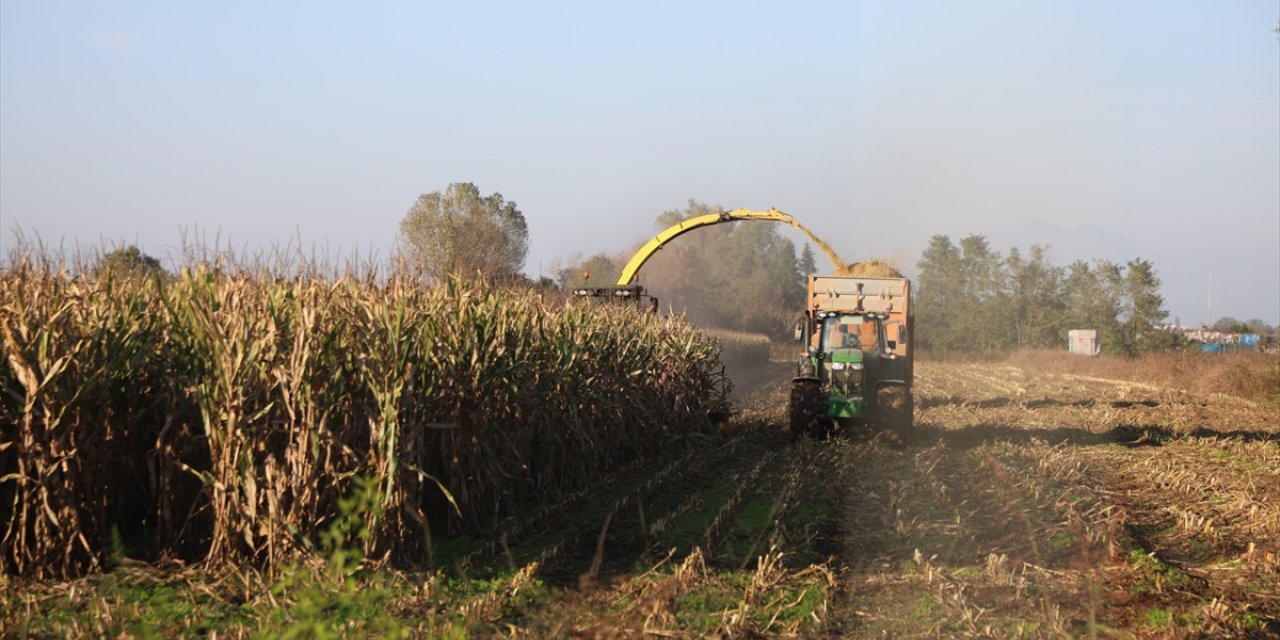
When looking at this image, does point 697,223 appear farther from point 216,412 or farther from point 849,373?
point 216,412

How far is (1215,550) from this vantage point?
933 centimetres

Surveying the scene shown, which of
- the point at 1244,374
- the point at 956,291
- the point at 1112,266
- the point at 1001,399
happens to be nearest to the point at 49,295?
the point at 1001,399

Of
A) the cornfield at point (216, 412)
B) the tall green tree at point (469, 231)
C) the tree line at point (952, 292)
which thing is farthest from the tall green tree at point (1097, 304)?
the cornfield at point (216, 412)

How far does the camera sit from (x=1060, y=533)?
32.4ft

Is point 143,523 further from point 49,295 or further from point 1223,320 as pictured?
point 1223,320

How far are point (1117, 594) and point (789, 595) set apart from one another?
235 cm

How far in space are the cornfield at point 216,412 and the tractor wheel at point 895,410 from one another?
9.58m

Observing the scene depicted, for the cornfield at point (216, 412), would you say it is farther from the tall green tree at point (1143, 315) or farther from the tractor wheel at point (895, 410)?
the tall green tree at point (1143, 315)

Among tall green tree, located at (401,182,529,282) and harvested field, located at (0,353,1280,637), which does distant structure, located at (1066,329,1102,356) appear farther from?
harvested field, located at (0,353,1280,637)

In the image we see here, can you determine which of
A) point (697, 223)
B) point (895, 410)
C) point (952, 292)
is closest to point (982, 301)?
point (952, 292)

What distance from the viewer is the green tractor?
16.9m

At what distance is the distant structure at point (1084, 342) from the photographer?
5409 cm

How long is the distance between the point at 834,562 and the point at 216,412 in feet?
15.7

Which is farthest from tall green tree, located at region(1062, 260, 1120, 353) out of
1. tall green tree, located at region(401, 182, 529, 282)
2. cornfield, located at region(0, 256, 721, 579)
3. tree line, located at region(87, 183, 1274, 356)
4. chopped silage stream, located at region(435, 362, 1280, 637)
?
cornfield, located at region(0, 256, 721, 579)
